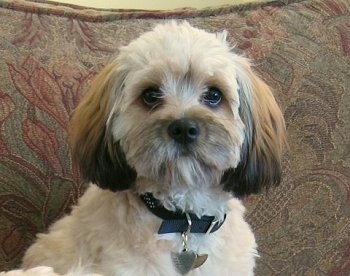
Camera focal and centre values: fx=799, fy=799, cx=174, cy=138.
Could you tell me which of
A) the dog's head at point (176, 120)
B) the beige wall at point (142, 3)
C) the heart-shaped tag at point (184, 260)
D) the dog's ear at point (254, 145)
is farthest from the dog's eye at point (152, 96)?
the beige wall at point (142, 3)

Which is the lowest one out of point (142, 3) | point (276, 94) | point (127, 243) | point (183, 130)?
point (142, 3)

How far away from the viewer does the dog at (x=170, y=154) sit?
1284 millimetres

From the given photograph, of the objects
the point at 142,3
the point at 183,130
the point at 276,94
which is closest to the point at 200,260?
the point at 183,130

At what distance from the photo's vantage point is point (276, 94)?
5.38ft

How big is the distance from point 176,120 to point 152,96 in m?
0.09

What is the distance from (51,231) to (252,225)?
16.0 inches

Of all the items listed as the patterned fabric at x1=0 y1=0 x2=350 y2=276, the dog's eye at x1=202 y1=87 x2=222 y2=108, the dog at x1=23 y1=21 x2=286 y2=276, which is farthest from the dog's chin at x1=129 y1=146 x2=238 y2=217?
the patterned fabric at x1=0 y1=0 x2=350 y2=276

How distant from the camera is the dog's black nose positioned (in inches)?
49.3

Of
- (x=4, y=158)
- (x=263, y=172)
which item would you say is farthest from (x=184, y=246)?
(x=4, y=158)

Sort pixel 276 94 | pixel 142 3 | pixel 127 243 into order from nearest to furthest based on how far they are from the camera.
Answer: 1. pixel 127 243
2. pixel 276 94
3. pixel 142 3

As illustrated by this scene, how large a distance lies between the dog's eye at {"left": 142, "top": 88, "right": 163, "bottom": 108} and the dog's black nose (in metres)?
0.08

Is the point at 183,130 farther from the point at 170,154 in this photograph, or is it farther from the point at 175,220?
the point at 175,220

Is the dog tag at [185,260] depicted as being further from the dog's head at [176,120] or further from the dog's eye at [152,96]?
the dog's eye at [152,96]

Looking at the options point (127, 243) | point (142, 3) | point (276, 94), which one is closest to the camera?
point (127, 243)
